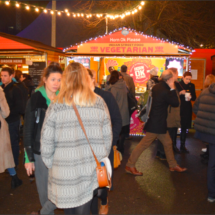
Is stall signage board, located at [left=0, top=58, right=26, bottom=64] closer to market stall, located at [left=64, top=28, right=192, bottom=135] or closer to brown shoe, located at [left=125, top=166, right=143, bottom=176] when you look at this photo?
market stall, located at [left=64, top=28, right=192, bottom=135]

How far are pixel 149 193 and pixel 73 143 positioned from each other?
99.7 inches

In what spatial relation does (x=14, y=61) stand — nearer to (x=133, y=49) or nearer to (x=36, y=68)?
(x=36, y=68)

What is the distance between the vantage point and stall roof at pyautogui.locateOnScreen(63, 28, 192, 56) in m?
8.31

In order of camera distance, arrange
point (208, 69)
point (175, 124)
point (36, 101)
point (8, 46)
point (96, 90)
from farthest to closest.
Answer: point (208, 69) < point (8, 46) < point (175, 124) < point (96, 90) < point (36, 101)

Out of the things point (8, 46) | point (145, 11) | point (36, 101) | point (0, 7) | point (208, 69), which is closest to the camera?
point (36, 101)

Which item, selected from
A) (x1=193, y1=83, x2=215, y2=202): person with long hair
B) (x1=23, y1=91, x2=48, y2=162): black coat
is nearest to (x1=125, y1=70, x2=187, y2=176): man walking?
(x1=193, y1=83, x2=215, y2=202): person with long hair

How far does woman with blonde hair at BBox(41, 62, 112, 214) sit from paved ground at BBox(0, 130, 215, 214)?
1640 mm

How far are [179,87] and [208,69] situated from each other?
560 cm

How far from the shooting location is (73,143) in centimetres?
209

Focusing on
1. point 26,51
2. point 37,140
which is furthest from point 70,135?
point 26,51

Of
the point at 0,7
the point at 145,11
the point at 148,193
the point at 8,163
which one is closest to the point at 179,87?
the point at 148,193

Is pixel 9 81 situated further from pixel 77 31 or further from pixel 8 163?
pixel 77 31

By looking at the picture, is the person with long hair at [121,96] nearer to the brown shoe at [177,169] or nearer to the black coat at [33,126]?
the brown shoe at [177,169]

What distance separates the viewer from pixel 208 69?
11.5 metres
